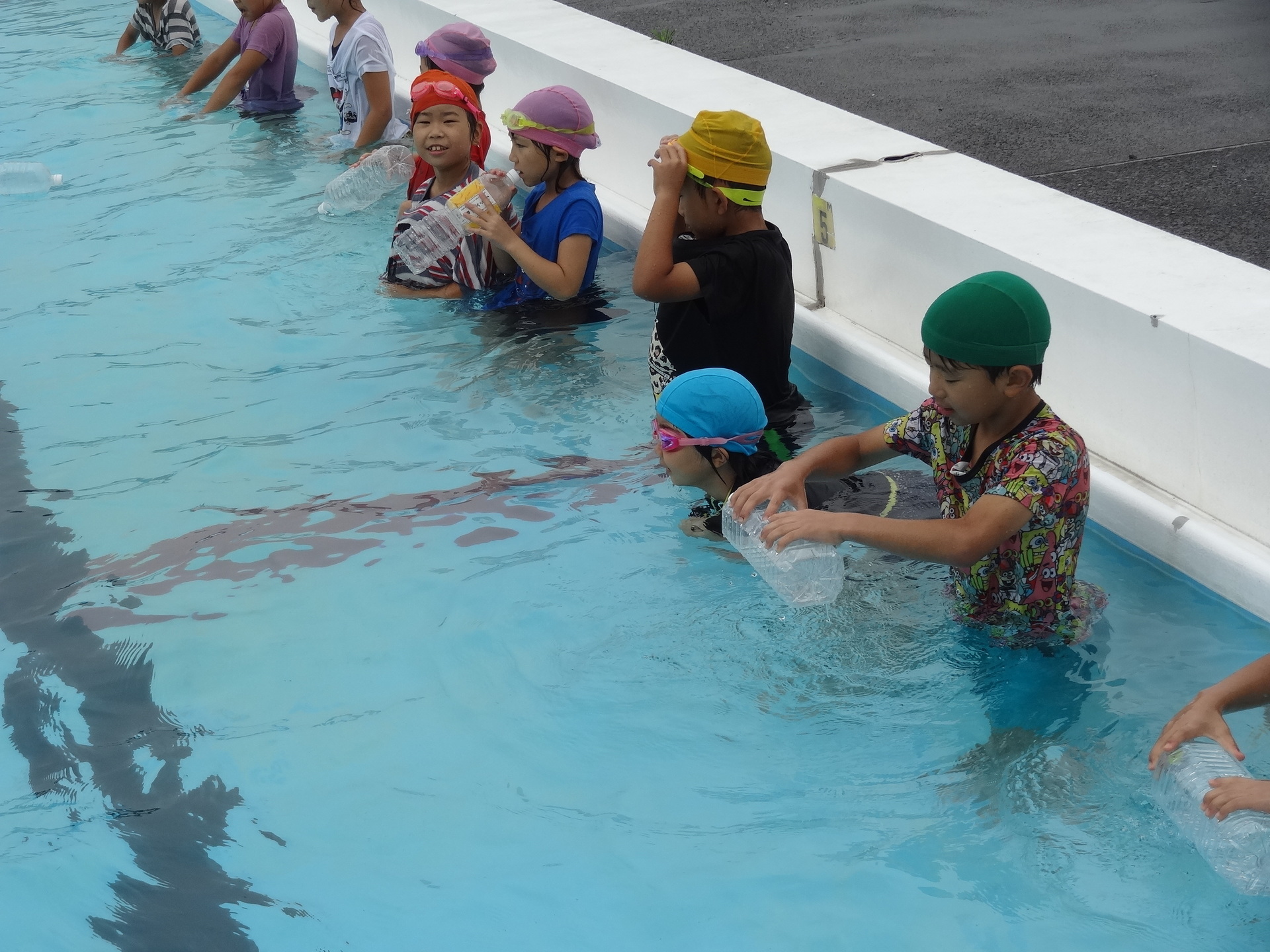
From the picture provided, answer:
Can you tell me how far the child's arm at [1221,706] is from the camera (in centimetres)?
279

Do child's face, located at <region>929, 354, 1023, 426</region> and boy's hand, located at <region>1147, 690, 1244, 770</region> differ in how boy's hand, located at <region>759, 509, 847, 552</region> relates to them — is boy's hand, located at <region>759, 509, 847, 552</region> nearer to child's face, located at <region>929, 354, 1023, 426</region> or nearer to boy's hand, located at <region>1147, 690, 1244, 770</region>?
child's face, located at <region>929, 354, 1023, 426</region>

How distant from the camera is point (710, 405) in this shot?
389 cm

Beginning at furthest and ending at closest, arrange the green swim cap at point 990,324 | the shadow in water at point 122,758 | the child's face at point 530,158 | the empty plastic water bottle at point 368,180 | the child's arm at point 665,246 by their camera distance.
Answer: the empty plastic water bottle at point 368,180 < the child's face at point 530,158 < the child's arm at point 665,246 < the shadow in water at point 122,758 < the green swim cap at point 990,324

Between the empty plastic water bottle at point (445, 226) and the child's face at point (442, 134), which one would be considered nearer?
the empty plastic water bottle at point (445, 226)

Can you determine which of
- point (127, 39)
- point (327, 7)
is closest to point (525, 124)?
point (327, 7)

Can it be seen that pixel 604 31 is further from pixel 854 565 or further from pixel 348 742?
pixel 348 742

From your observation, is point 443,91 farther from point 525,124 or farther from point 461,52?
point 461,52

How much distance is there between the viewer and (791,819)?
3.42m

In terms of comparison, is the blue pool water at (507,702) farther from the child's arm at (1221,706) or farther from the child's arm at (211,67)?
the child's arm at (211,67)

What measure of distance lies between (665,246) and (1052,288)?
135cm

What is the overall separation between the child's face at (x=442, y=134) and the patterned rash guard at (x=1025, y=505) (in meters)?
3.35

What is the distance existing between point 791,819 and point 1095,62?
6989 mm

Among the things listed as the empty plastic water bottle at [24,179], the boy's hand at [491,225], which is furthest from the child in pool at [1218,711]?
the empty plastic water bottle at [24,179]

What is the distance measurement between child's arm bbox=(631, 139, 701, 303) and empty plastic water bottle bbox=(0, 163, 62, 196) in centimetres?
626
